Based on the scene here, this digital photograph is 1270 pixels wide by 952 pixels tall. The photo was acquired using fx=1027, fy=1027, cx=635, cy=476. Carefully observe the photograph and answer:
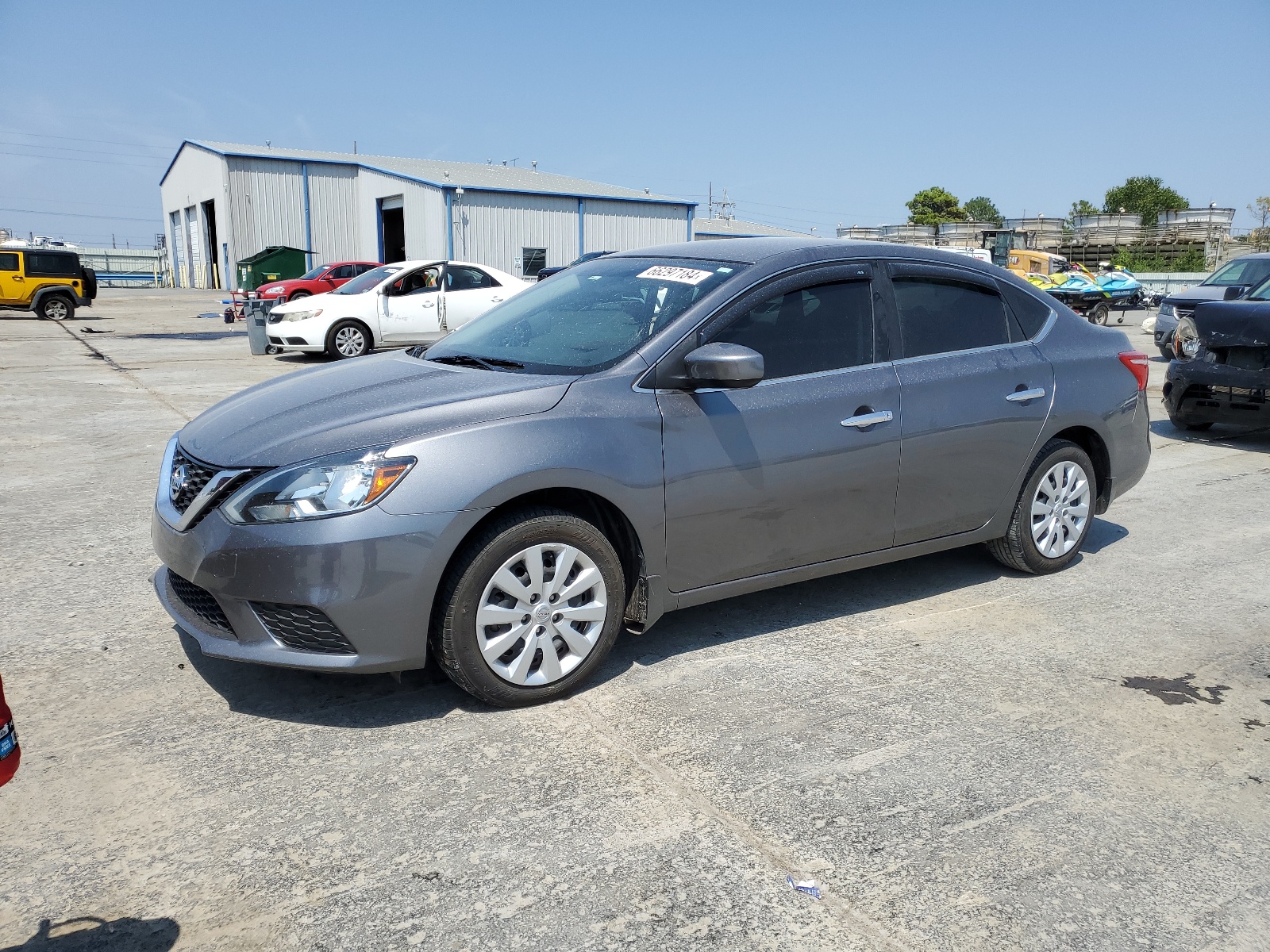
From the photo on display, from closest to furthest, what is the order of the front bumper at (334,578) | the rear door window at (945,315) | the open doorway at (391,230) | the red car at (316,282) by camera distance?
the front bumper at (334,578) → the rear door window at (945,315) → the red car at (316,282) → the open doorway at (391,230)

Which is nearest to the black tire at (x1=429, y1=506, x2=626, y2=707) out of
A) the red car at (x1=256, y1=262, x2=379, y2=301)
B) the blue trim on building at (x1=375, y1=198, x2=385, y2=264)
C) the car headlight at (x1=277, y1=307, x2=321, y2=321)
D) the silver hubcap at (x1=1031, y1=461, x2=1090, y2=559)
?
the silver hubcap at (x1=1031, y1=461, x2=1090, y2=559)

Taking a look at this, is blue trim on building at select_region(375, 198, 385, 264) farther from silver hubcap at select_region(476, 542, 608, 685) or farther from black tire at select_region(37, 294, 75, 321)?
silver hubcap at select_region(476, 542, 608, 685)

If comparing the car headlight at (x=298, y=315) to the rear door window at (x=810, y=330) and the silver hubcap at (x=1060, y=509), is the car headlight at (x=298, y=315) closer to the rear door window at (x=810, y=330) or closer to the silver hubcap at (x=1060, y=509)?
the rear door window at (x=810, y=330)

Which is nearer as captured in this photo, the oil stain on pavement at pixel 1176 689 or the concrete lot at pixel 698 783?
the concrete lot at pixel 698 783

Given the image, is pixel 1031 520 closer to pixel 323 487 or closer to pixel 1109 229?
pixel 323 487

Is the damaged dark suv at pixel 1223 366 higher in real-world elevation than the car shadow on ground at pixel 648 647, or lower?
higher

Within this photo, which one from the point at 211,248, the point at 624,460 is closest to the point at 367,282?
the point at 624,460

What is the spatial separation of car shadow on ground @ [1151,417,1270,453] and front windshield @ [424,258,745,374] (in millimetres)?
6796

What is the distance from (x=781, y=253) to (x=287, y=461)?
2.19 meters

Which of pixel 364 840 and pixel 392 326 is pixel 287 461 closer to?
pixel 364 840

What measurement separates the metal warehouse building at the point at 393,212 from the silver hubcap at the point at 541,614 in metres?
33.4

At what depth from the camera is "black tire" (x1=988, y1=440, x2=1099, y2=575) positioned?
500 cm

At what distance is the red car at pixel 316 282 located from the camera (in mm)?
22922

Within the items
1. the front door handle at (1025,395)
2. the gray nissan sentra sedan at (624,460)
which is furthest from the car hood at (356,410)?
the front door handle at (1025,395)
